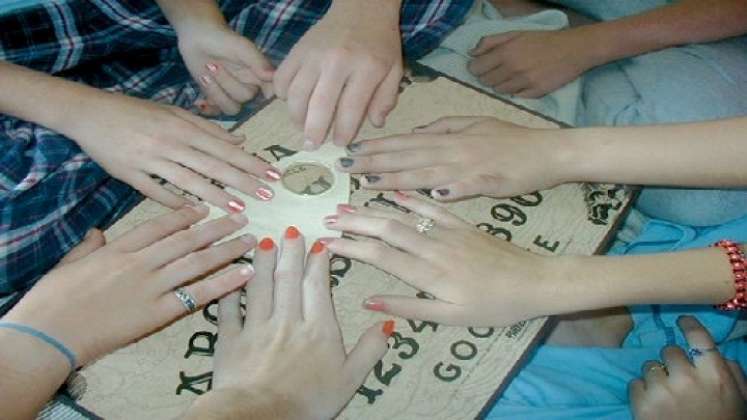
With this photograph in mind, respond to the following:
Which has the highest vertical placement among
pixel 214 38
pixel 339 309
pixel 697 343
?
pixel 214 38

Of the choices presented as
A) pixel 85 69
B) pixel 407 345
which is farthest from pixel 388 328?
pixel 85 69

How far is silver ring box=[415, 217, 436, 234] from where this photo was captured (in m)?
0.83

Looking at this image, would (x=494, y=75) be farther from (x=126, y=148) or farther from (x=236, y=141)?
(x=126, y=148)

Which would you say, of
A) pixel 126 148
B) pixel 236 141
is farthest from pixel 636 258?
pixel 126 148

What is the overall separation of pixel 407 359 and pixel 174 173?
0.34 meters

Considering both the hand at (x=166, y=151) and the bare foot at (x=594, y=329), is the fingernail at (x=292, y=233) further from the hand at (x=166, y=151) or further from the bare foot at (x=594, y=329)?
the bare foot at (x=594, y=329)

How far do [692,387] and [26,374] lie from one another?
72 cm

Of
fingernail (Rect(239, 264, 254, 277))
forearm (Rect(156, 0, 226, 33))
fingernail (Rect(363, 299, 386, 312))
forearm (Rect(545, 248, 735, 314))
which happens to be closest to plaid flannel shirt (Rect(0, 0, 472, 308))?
forearm (Rect(156, 0, 226, 33))

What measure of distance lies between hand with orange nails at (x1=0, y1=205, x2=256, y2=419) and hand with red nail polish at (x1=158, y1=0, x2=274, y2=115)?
253 millimetres

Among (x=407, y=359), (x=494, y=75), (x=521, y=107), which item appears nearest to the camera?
(x=407, y=359)

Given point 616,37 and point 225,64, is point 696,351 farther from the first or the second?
point 225,64

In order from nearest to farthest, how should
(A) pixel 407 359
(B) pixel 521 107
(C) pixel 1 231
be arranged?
1. (A) pixel 407 359
2. (C) pixel 1 231
3. (B) pixel 521 107

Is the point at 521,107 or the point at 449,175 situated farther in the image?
the point at 521,107

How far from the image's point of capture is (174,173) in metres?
0.87
